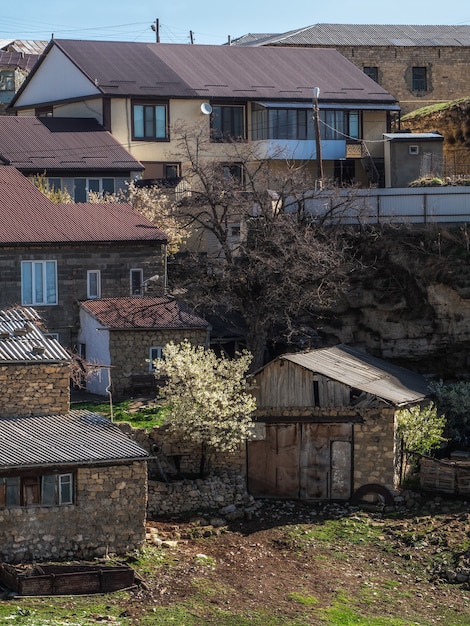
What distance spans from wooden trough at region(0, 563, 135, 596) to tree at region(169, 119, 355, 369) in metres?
14.2

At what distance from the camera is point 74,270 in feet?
146

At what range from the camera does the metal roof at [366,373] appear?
37938 mm

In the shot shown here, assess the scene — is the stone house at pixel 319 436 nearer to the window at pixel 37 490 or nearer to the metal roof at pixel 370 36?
the window at pixel 37 490

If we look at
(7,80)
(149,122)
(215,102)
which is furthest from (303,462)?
(7,80)

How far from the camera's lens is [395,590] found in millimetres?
31125

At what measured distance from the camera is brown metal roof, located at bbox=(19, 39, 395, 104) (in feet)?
190

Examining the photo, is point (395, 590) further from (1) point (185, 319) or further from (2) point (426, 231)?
(2) point (426, 231)

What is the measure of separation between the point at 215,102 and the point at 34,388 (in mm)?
28099

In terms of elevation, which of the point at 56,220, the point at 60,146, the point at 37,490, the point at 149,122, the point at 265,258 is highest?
the point at 149,122

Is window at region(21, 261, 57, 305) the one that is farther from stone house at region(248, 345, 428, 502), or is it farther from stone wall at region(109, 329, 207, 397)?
stone house at region(248, 345, 428, 502)

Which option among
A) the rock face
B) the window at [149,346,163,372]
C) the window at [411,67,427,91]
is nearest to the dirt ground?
the window at [149,346,163,372]

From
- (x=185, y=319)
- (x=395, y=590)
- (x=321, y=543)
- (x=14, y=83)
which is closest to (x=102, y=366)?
(x=185, y=319)

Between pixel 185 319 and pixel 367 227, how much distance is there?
28.1 feet

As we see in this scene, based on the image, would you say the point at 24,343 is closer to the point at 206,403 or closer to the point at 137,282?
the point at 206,403
